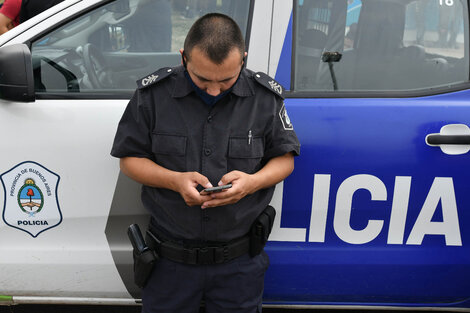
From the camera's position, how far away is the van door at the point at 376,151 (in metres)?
1.82

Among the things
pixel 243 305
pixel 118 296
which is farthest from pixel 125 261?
pixel 243 305

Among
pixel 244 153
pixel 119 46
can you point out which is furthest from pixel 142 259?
pixel 119 46

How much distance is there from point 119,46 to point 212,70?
70 centimetres

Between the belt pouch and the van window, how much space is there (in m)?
0.65

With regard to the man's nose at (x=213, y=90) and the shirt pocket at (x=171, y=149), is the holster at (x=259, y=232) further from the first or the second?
the man's nose at (x=213, y=90)

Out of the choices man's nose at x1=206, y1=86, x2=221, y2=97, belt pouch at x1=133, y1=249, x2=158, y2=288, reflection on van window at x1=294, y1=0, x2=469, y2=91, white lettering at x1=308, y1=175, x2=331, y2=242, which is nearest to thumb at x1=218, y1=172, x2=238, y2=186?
man's nose at x1=206, y1=86, x2=221, y2=97

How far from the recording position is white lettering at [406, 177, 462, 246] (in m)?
1.83

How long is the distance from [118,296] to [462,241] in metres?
1.30

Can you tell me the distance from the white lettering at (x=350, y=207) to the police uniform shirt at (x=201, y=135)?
1.12 feet

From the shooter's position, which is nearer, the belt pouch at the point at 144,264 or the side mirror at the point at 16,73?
the belt pouch at the point at 144,264

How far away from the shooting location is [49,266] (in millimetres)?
1949

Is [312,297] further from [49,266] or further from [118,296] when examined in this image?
[49,266]

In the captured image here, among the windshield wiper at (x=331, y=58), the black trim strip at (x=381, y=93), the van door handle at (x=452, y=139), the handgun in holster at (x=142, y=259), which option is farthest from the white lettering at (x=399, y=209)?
the handgun in holster at (x=142, y=259)

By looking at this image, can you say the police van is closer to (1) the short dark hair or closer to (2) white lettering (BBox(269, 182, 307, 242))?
(2) white lettering (BBox(269, 182, 307, 242))
